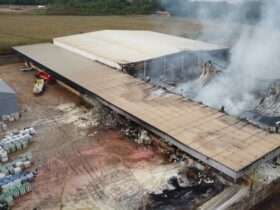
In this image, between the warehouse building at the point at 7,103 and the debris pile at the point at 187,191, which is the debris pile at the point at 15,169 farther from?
the debris pile at the point at 187,191

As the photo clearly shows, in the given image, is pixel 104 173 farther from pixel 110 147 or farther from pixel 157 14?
pixel 157 14

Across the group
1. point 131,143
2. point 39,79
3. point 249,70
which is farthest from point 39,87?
point 249,70

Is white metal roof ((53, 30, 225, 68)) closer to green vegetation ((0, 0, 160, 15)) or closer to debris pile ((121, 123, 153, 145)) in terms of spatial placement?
debris pile ((121, 123, 153, 145))

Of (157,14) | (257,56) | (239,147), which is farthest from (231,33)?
(239,147)

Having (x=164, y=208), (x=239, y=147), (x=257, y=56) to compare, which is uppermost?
(x=257, y=56)

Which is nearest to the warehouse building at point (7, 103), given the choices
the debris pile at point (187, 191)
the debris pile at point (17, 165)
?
the debris pile at point (17, 165)

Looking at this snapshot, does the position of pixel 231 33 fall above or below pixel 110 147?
above
